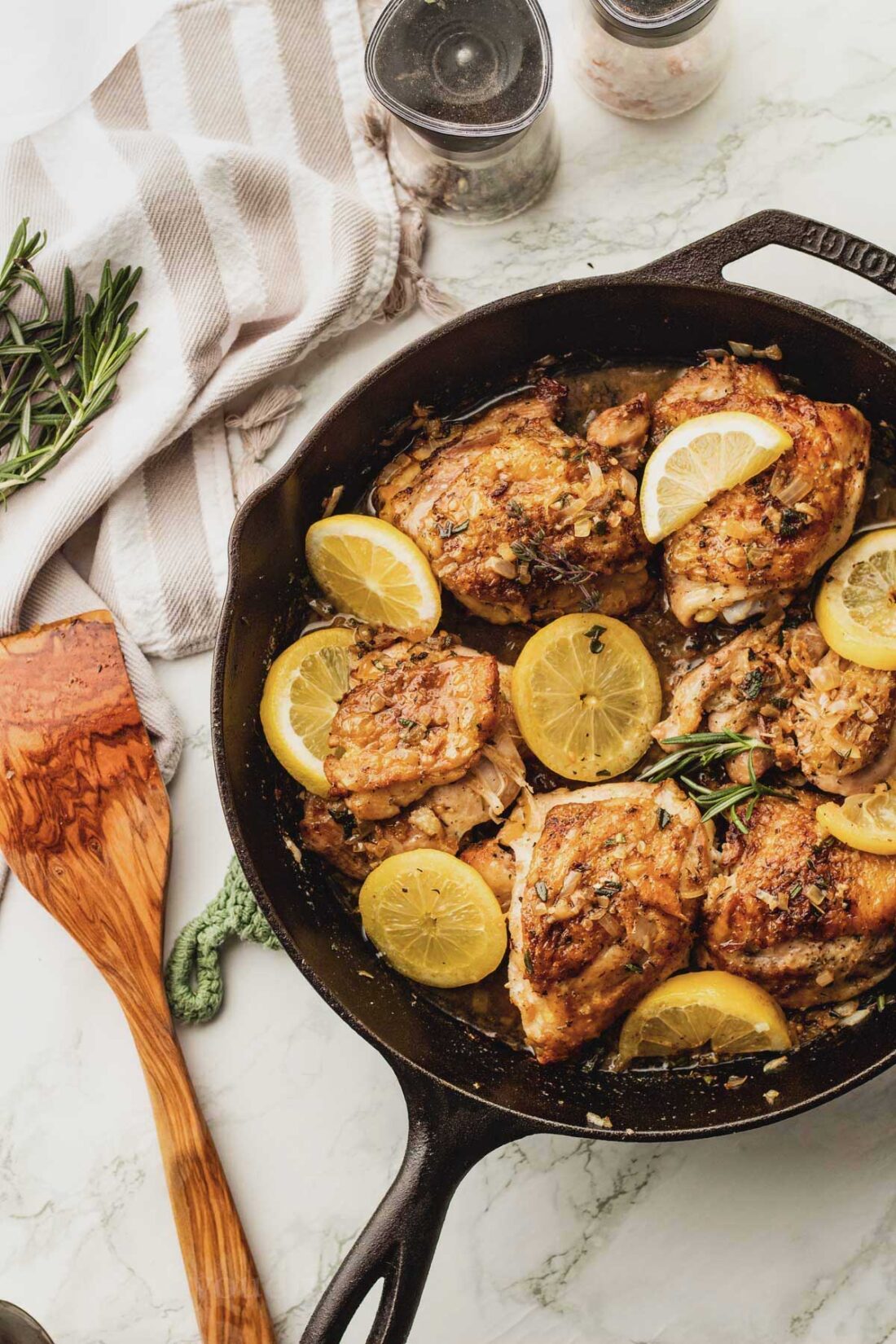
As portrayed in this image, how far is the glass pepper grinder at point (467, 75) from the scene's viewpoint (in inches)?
112

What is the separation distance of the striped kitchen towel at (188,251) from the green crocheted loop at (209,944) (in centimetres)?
41

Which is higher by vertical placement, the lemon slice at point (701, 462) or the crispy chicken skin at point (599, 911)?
the lemon slice at point (701, 462)

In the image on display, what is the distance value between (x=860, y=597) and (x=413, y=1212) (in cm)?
170

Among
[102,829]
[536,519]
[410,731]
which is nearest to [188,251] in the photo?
[536,519]

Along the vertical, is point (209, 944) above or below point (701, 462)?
below

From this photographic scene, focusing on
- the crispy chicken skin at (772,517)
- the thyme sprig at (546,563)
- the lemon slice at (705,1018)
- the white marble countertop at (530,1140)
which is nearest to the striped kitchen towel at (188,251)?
the white marble countertop at (530,1140)

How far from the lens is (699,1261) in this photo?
2980 millimetres

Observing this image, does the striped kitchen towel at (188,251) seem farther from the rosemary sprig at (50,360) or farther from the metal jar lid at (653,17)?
the metal jar lid at (653,17)

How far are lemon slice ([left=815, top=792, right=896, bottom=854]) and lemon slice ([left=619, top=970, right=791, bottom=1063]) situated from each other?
0.41m

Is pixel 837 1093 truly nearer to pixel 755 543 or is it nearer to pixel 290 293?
pixel 755 543

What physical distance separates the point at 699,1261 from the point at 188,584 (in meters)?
2.17

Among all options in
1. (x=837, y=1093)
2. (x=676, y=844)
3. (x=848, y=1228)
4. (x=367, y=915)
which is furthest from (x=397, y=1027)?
(x=848, y=1228)

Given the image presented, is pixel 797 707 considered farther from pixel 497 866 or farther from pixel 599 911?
pixel 497 866

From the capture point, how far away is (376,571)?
9.52 ft
